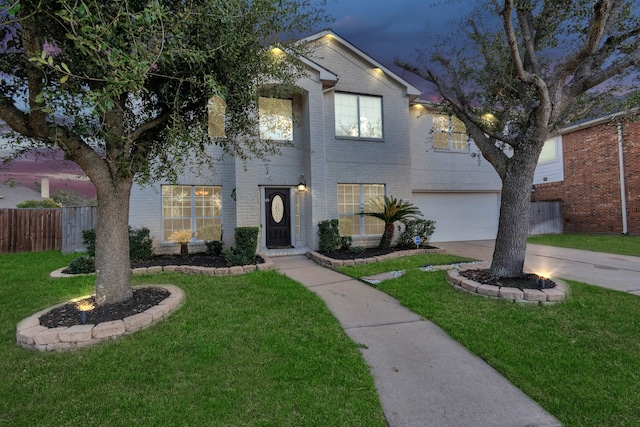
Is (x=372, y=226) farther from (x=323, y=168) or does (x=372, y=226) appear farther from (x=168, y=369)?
(x=168, y=369)

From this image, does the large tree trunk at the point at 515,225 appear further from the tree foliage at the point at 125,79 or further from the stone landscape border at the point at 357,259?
the tree foliage at the point at 125,79

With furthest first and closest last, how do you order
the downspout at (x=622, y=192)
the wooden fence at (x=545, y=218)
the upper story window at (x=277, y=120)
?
the wooden fence at (x=545, y=218)
the downspout at (x=622, y=192)
the upper story window at (x=277, y=120)

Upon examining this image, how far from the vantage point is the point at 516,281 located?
537 centimetres

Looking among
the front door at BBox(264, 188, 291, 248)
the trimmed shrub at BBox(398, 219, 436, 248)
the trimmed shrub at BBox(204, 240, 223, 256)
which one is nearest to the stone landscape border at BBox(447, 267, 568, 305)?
the trimmed shrub at BBox(398, 219, 436, 248)

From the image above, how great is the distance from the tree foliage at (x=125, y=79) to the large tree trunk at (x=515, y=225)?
4680 millimetres

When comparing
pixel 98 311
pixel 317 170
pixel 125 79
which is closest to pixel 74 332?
pixel 98 311

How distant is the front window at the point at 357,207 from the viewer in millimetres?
10445

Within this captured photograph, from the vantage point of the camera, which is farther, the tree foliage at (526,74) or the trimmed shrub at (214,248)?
the trimmed shrub at (214,248)

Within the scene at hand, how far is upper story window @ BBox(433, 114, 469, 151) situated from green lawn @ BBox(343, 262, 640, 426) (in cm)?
823

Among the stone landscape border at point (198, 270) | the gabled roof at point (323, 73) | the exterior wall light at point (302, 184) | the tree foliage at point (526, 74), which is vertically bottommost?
the stone landscape border at point (198, 270)

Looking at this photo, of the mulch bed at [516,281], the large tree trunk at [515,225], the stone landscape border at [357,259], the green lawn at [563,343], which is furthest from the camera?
the stone landscape border at [357,259]

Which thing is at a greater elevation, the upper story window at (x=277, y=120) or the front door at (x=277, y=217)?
the upper story window at (x=277, y=120)

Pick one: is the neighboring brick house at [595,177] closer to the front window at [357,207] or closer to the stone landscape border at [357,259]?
the stone landscape border at [357,259]

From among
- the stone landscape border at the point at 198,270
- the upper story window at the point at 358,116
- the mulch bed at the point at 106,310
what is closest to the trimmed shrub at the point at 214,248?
the stone landscape border at the point at 198,270
